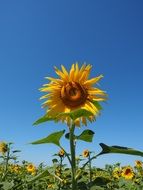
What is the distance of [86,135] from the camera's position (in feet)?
11.8

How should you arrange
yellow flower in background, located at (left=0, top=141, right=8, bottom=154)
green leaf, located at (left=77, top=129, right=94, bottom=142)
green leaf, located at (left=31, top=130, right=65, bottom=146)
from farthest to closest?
yellow flower in background, located at (left=0, top=141, right=8, bottom=154)
green leaf, located at (left=77, top=129, right=94, bottom=142)
green leaf, located at (left=31, top=130, right=65, bottom=146)

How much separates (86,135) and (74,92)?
77cm

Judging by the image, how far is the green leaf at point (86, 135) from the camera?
11.8 ft

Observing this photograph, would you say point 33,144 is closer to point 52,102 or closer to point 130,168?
point 52,102

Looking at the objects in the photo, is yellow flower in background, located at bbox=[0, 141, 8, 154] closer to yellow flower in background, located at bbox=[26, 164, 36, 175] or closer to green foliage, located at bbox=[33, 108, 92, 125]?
yellow flower in background, located at bbox=[26, 164, 36, 175]

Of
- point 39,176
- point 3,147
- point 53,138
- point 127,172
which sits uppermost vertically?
point 3,147

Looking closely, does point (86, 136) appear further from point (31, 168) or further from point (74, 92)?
point (31, 168)

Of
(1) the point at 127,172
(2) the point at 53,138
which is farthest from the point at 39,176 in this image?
(1) the point at 127,172

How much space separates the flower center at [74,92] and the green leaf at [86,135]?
736 millimetres

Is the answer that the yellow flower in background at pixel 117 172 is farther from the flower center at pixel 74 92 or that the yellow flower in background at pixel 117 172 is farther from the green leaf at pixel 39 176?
the green leaf at pixel 39 176

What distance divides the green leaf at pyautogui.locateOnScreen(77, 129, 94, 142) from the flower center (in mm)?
736

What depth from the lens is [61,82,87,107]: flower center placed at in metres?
4.27

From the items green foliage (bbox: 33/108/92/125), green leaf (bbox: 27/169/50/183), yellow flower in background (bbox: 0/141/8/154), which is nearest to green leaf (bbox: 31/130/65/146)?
green foliage (bbox: 33/108/92/125)

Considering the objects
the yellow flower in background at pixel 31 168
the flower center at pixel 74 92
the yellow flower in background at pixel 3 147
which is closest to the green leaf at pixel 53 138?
the flower center at pixel 74 92
